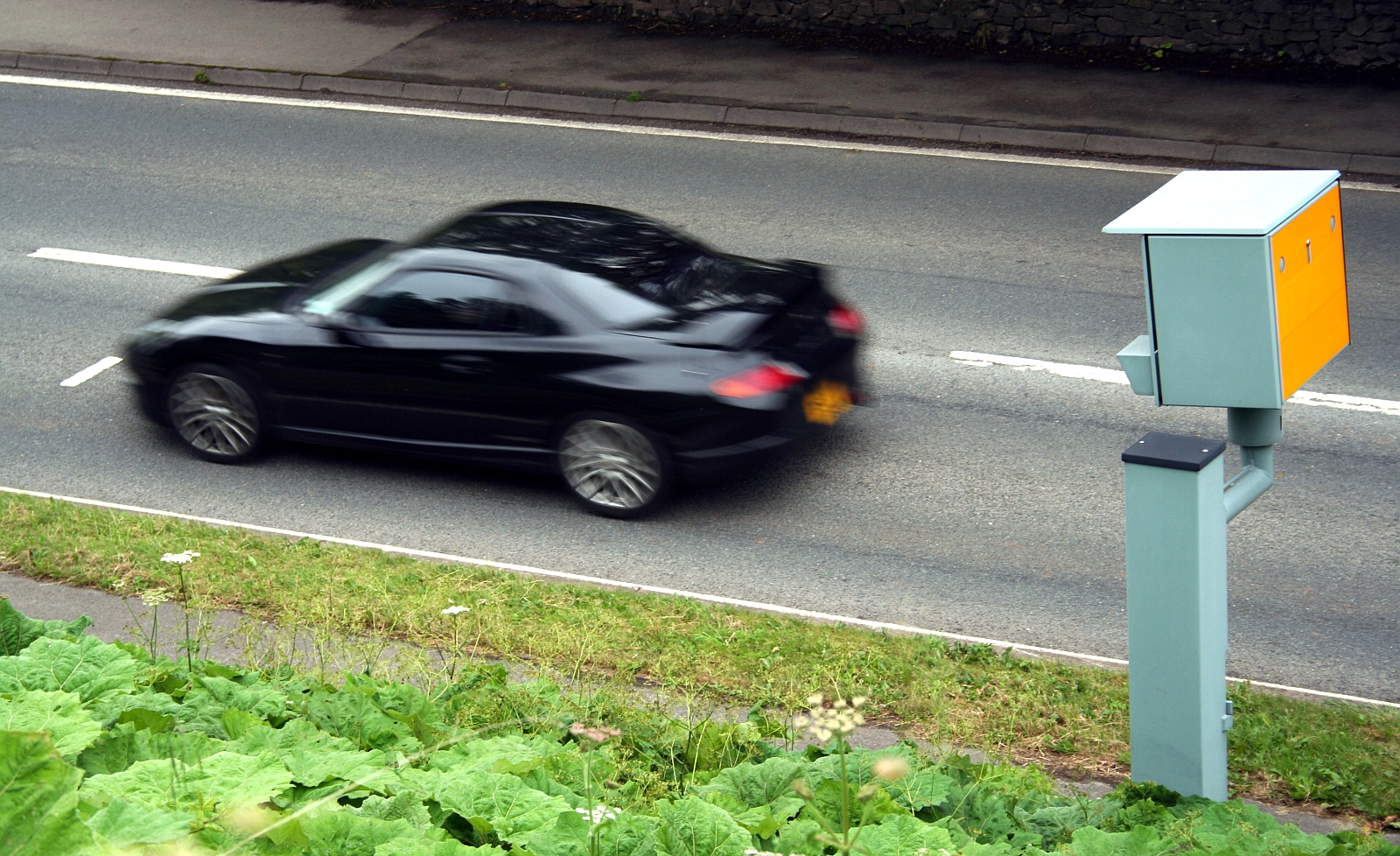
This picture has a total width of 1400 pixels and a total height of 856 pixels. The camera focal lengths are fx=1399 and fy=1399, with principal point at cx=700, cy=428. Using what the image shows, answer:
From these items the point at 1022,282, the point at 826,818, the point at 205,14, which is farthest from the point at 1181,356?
the point at 205,14

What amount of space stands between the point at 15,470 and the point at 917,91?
10.6 metres

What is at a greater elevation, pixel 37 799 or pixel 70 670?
pixel 37 799

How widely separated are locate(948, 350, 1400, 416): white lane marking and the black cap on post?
5.44 m

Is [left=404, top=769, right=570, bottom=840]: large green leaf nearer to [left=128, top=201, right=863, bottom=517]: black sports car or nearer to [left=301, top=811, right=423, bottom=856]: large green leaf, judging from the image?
[left=301, top=811, right=423, bottom=856]: large green leaf

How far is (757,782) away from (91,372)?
842cm

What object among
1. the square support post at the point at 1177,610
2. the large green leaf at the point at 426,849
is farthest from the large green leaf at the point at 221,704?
the square support post at the point at 1177,610

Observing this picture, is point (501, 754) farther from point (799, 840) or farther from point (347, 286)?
point (347, 286)

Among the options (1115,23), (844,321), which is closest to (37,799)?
(844,321)

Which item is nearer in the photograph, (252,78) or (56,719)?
(56,719)

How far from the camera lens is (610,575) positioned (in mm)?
7801

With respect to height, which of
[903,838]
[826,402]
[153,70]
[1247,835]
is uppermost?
[153,70]

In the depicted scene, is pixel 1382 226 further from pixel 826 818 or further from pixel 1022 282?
pixel 826 818

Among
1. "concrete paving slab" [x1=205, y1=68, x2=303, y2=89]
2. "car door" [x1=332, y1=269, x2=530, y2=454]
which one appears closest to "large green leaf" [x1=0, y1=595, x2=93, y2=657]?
"car door" [x1=332, y1=269, x2=530, y2=454]

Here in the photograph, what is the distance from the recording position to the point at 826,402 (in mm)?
8398
